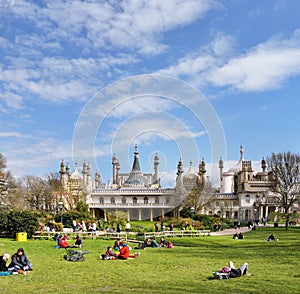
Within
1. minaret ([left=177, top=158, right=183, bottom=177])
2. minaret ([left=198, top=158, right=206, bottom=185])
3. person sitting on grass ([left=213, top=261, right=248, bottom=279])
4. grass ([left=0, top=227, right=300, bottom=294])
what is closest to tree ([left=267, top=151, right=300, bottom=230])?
minaret ([left=198, top=158, right=206, bottom=185])

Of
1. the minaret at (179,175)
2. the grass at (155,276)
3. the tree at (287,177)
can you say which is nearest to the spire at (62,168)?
the minaret at (179,175)

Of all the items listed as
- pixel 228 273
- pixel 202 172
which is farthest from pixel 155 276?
pixel 202 172

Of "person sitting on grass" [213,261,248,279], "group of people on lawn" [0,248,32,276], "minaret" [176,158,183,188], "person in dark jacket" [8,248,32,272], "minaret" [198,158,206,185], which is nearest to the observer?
"person sitting on grass" [213,261,248,279]

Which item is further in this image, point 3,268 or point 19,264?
point 19,264

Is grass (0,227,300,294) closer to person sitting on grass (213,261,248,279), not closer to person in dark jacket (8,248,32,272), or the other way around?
person sitting on grass (213,261,248,279)

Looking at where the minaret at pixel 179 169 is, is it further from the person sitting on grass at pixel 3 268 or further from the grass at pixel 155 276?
the person sitting on grass at pixel 3 268

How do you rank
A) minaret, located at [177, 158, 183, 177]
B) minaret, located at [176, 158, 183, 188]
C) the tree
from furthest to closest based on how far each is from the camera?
minaret, located at [177, 158, 183, 177], minaret, located at [176, 158, 183, 188], the tree

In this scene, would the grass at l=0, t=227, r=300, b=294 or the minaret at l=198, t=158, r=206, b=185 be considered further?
the minaret at l=198, t=158, r=206, b=185

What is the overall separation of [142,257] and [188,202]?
41139 millimetres

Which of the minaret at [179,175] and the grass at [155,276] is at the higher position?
the minaret at [179,175]

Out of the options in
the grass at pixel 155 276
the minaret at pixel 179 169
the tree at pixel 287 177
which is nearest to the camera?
the grass at pixel 155 276

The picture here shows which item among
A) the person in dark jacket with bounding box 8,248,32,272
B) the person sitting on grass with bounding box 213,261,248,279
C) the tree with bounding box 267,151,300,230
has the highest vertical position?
the tree with bounding box 267,151,300,230

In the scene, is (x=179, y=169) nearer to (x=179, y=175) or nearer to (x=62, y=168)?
(x=179, y=175)

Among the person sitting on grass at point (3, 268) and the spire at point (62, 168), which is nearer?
the person sitting on grass at point (3, 268)
